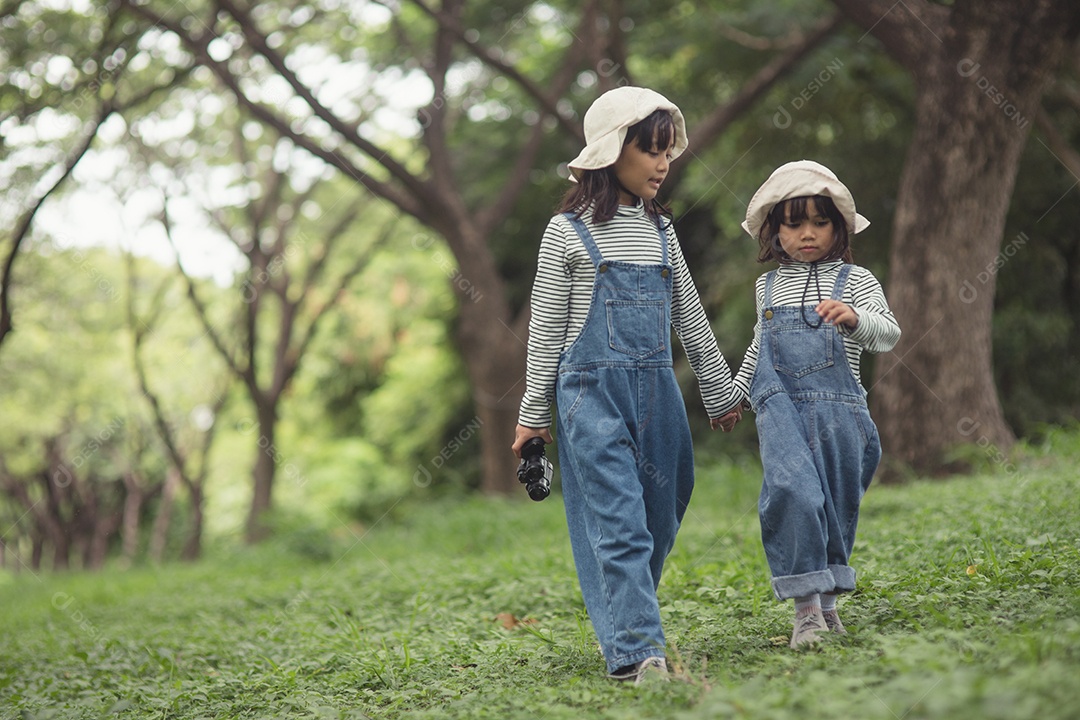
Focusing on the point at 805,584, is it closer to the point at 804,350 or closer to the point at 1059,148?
the point at 804,350

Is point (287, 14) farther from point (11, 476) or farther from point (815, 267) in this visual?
point (11, 476)

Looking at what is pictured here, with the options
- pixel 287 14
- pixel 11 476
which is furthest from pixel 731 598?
pixel 11 476

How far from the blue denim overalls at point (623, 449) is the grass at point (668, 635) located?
0.27 m

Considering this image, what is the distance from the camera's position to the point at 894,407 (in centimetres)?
815

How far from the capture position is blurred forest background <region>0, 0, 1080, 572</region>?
7.97 meters

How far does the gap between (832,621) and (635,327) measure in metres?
1.21

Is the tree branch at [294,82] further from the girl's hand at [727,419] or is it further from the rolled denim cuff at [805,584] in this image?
the rolled denim cuff at [805,584]

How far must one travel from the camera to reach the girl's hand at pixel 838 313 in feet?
11.2

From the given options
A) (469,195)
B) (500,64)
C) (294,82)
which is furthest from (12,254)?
(469,195)

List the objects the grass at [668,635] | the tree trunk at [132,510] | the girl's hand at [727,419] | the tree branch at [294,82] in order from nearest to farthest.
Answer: the grass at [668,635], the girl's hand at [727,419], the tree branch at [294,82], the tree trunk at [132,510]

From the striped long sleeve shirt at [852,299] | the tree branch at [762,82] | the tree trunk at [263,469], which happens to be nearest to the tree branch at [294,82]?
the tree branch at [762,82]

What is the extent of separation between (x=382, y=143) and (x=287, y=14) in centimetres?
353

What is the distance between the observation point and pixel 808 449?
138 inches

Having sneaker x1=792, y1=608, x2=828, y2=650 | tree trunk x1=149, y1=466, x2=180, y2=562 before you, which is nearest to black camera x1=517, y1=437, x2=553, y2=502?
sneaker x1=792, y1=608, x2=828, y2=650
